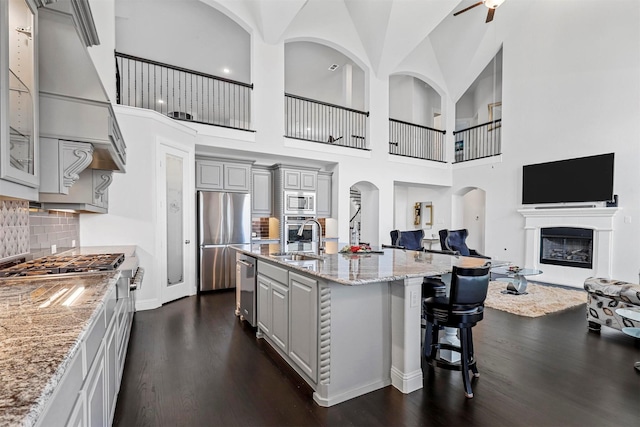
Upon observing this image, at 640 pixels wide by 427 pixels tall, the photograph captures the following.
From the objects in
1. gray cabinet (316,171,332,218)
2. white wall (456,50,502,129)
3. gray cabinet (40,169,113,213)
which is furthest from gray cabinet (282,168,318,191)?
white wall (456,50,502,129)

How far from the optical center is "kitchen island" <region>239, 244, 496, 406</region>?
2.08m

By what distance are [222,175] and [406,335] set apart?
14.8 feet

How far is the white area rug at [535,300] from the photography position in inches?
165

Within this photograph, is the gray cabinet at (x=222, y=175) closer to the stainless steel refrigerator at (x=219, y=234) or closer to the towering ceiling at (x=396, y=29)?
the stainless steel refrigerator at (x=219, y=234)

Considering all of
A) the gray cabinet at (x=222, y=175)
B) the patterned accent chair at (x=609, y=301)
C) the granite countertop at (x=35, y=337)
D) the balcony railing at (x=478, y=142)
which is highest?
the balcony railing at (x=478, y=142)

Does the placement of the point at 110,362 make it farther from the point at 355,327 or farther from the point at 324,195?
the point at 324,195

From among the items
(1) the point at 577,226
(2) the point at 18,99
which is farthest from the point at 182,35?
(1) the point at 577,226

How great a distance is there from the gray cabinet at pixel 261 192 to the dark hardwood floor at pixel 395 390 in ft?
10.5

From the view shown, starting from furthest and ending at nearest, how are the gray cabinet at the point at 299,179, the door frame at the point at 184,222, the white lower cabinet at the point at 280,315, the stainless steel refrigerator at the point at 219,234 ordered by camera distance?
the gray cabinet at the point at 299,179 < the stainless steel refrigerator at the point at 219,234 < the door frame at the point at 184,222 < the white lower cabinet at the point at 280,315

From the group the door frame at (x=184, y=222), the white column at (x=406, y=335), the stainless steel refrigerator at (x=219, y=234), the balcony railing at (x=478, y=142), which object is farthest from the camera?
the balcony railing at (x=478, y=142)

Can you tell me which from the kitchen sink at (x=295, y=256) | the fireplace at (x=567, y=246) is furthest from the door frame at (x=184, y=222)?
the fireplace at (x=567, y=246)

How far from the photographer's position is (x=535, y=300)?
4684 mm

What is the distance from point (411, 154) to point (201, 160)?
227 inches

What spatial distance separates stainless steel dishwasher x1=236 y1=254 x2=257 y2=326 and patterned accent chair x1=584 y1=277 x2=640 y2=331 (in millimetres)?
3836
